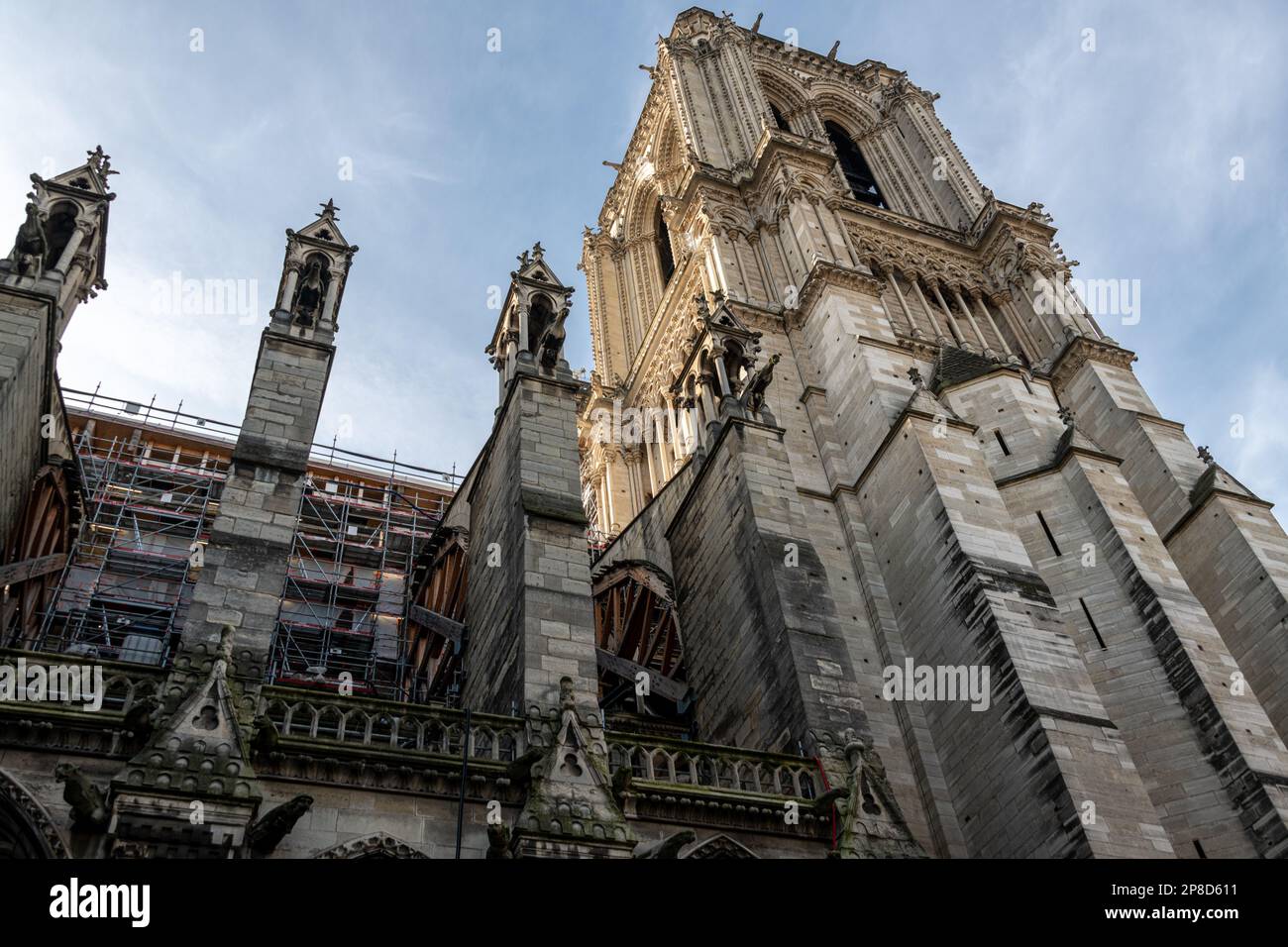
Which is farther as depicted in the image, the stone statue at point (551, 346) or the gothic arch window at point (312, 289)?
the stone statue at point (551, 346)

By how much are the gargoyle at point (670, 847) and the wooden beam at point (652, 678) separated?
5793mm

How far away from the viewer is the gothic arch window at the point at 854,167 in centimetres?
3653

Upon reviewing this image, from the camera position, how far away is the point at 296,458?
12555 millimetres

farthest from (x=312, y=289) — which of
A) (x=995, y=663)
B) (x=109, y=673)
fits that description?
(x=995, y=663)

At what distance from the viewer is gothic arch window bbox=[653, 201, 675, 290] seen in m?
38.2

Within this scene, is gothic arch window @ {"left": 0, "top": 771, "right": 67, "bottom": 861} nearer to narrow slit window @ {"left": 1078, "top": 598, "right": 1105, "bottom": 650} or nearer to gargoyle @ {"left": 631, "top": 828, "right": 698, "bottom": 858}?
gargoyle @ {"left": 631, "top": 828, "right": 698, "bottom": 858}

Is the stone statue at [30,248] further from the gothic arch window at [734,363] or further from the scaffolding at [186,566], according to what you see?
the gothic arch window at [734,363]

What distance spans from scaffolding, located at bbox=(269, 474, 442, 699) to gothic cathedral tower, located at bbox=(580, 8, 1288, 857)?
14.8ft

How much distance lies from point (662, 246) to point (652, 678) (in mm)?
25203

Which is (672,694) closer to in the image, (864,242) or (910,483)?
(910,483)

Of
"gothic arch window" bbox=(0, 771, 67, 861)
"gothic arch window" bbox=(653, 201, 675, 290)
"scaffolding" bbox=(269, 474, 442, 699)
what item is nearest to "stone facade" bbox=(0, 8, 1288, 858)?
"gothic arch window" bbox=(0, 771, 67, 861)

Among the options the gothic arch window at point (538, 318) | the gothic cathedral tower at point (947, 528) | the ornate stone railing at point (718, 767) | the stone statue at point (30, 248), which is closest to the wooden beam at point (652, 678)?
the gothic cathedral tower at point (947, 528)
